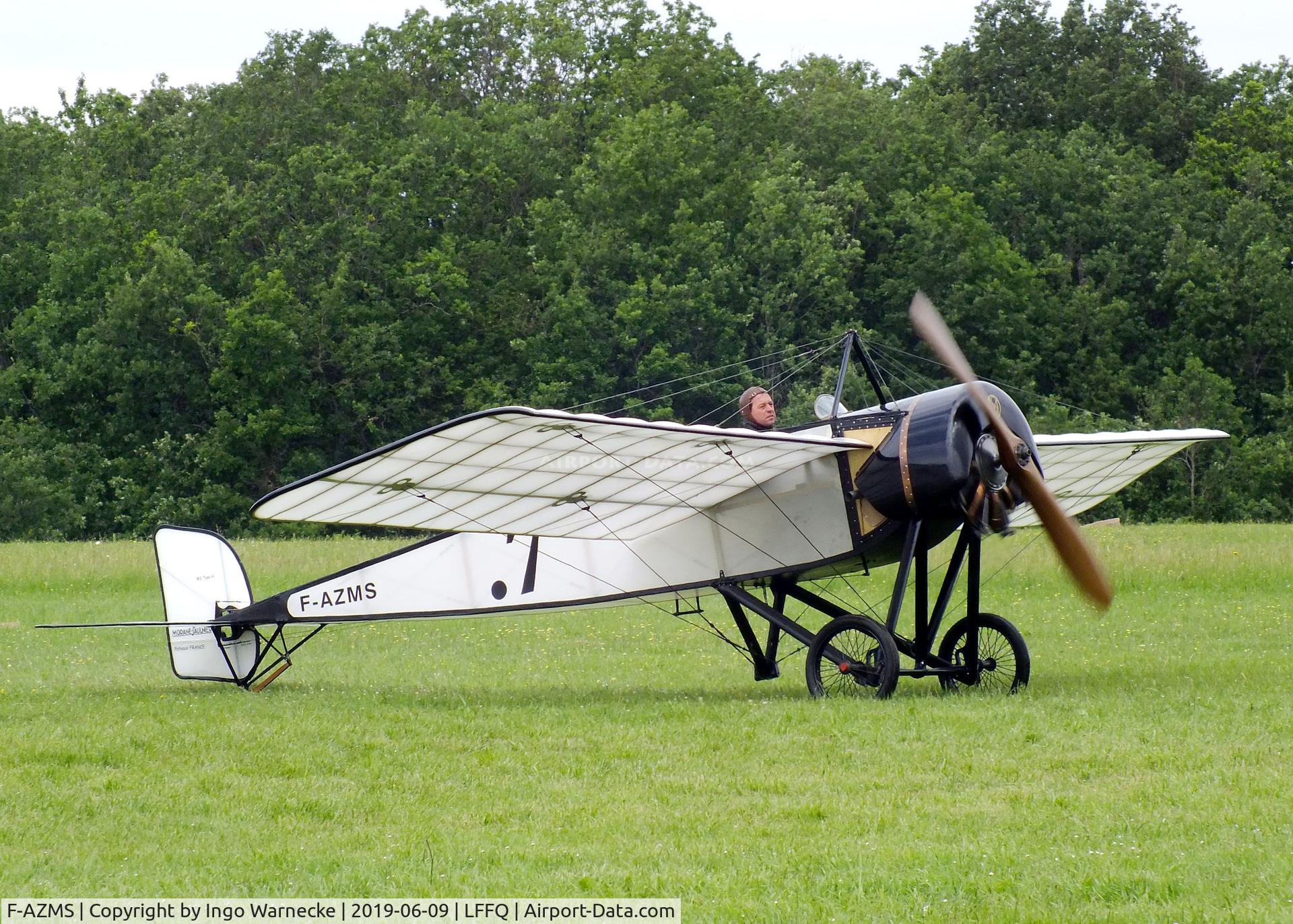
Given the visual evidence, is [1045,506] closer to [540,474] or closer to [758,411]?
[758,411]

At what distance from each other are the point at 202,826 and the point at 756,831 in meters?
2.97

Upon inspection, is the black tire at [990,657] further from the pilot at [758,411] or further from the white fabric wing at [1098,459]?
the pilot at [758,411]

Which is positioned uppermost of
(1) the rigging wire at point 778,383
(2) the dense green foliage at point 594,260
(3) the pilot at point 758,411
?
(2) the dense green foliage at point 594,260

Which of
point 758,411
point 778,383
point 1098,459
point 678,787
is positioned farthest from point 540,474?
point 778,383

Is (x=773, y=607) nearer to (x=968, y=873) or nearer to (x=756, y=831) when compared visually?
(x=756, y=831)

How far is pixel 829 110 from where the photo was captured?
6066 cm

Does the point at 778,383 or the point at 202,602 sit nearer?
the point at 202,602

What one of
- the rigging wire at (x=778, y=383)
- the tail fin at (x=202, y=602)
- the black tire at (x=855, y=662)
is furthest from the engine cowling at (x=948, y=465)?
the tail fin at (x=202, y=602)

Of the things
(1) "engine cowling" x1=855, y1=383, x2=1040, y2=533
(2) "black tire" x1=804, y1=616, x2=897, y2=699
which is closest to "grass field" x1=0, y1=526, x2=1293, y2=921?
(2) "black tire" x1=804, y1=616, x2=897, y2=699

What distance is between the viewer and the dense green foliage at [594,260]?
49719 mm

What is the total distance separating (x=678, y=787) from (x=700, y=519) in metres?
4.67

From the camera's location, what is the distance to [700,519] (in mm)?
13445

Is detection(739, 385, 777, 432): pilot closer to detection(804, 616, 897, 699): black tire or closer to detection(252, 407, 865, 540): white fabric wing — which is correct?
detection(252, 407, 865, 540): white fabric wing

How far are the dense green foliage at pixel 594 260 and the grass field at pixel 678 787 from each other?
33.6m
